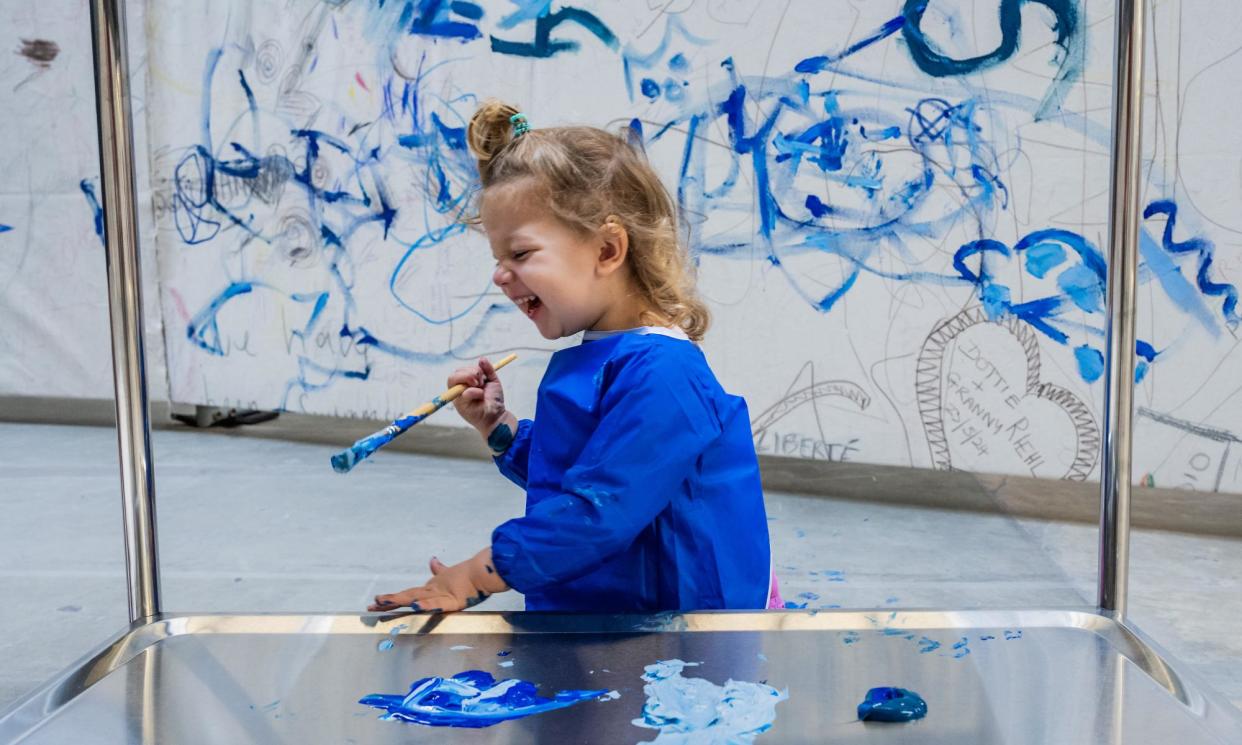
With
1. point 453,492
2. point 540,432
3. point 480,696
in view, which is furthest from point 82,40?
point 480,696

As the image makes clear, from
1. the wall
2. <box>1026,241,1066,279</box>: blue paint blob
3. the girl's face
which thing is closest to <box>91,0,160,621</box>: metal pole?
the girl's face

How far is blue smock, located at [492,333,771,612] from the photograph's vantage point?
0.74 meters

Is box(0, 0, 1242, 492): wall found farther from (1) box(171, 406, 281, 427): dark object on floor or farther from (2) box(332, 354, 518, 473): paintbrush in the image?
(2) box(332, 354, 518, 473): paintbrush

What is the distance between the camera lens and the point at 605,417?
79 centimetres

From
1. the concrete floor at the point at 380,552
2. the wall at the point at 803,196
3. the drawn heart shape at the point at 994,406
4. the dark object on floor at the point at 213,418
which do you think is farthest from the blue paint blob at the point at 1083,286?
the dark object on floor at the point at 213,418

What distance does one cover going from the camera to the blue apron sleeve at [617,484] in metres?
0.73

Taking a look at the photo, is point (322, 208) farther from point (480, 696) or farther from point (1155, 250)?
point (480, 696)

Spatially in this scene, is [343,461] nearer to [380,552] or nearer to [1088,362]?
[380,552]

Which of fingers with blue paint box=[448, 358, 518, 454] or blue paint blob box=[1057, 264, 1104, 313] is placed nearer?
fingers with blue paint box=[448, 358, 518, 454]

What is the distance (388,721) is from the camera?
1.93 ft

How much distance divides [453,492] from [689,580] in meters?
1.98

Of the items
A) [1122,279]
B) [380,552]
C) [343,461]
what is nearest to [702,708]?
[343,461]

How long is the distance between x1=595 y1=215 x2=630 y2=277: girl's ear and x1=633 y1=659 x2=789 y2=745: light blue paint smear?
0.40 m

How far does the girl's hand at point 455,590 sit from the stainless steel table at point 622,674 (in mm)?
14
